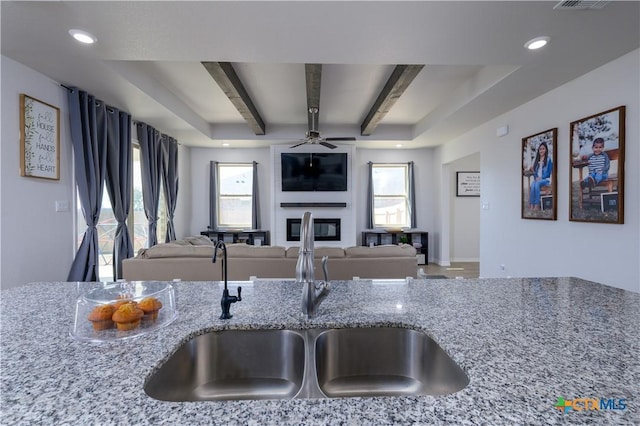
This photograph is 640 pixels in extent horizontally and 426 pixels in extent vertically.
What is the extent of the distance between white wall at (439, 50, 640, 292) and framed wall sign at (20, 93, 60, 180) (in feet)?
16.8

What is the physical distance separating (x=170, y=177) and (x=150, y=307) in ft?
16.6

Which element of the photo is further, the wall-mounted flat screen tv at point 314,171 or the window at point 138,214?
the wall-mounted flat screen tv at point 314,171

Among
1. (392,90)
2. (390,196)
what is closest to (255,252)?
(392,90)

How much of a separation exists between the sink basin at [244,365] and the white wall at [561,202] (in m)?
2.94

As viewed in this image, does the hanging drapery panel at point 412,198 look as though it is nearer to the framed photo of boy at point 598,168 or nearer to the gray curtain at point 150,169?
the framed photo of boy at point 598,168

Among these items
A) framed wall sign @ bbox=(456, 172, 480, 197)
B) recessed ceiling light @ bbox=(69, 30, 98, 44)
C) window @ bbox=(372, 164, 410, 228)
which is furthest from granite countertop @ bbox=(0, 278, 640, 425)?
framed wall sign @ bbox=(456, 172, 480, 197)

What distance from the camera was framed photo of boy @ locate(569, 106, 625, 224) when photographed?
2462mm

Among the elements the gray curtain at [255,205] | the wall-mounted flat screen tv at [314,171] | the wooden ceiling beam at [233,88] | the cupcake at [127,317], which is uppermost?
the wooden ceiling beam at [233,88]

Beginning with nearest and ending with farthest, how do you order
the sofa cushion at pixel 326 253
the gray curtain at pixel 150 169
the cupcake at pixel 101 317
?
the cupcake at pixel 101 317, the sofa cushion at pixel 326 253, the gray curtain at pixel 150 169

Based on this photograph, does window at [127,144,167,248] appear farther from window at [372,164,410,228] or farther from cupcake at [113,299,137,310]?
window at [372,164,410,228]

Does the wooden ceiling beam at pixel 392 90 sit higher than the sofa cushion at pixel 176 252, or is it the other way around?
the wooden ceiling beam at pixel 392 90

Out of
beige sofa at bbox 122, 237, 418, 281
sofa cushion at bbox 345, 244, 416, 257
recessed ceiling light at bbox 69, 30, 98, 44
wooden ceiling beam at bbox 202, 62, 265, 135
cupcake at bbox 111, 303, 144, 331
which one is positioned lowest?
beige sofa at bbox 122, 237, 418, 281

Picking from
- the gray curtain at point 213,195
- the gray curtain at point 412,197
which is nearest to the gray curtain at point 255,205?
the gray curtain at point 213,195

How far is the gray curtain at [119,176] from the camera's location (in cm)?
373
